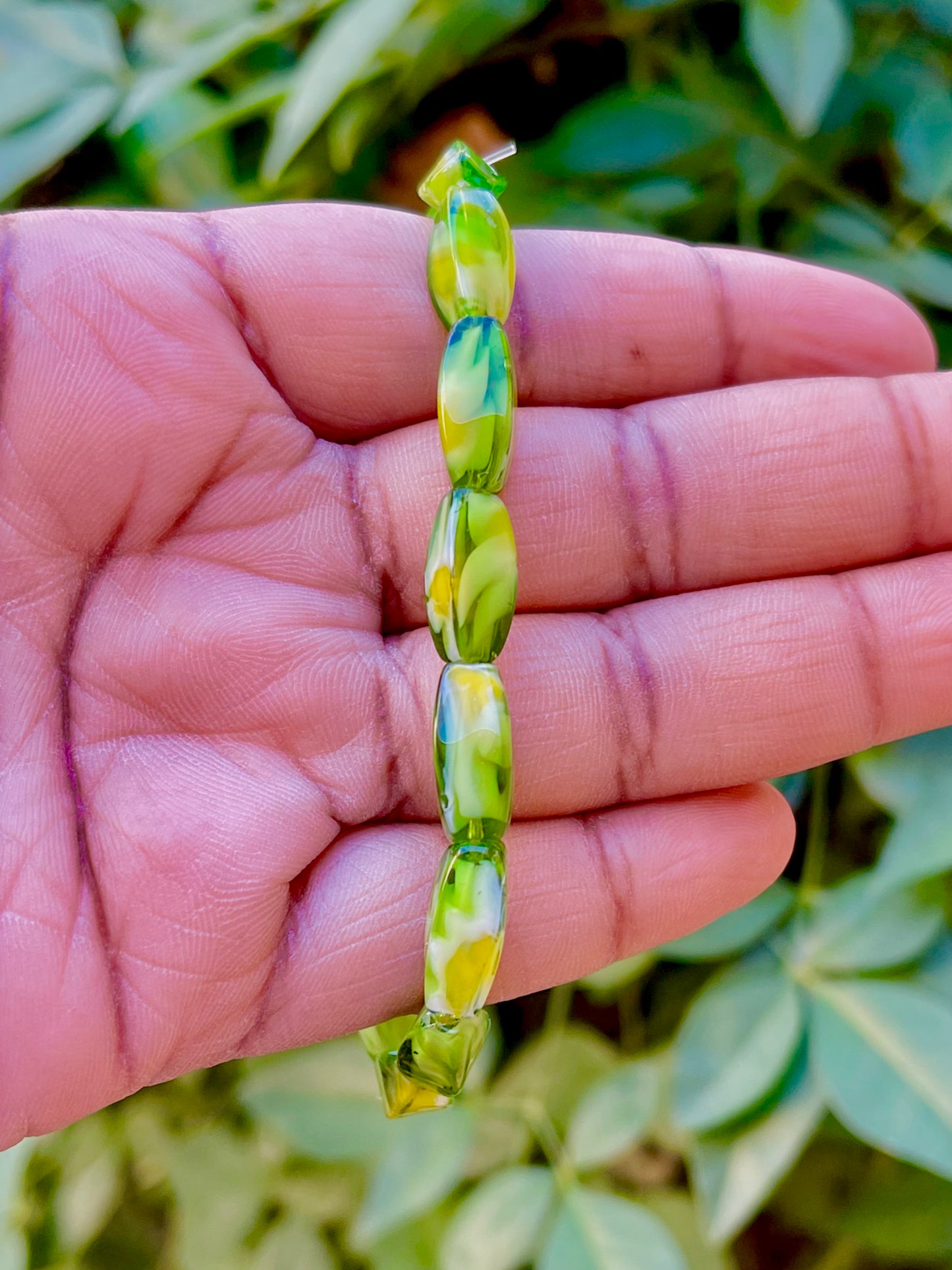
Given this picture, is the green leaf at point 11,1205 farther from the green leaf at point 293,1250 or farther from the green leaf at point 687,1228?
the green leaf at point 687,1228

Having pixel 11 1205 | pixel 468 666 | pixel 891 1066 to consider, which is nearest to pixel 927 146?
pixel 468 666

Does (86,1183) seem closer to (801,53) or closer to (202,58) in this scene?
(202,58)

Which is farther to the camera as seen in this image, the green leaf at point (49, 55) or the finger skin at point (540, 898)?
the green leaf at point (49, 55)

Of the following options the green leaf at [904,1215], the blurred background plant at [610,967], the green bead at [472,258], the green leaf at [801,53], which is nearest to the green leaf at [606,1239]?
the blurred background plant at [610,967]

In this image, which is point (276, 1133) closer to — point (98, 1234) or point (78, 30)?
point (98, 1234)

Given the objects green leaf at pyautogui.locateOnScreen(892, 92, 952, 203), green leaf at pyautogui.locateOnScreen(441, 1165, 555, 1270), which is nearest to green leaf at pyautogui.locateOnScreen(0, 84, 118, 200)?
green leaf at pyautogui.locateOnScreen(892, 92, 952, 203)

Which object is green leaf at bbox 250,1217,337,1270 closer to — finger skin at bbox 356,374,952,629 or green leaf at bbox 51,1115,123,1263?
green leaf at bbox 51,1115,123,1263

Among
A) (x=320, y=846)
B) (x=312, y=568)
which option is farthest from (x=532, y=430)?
(x=320, y=846)
